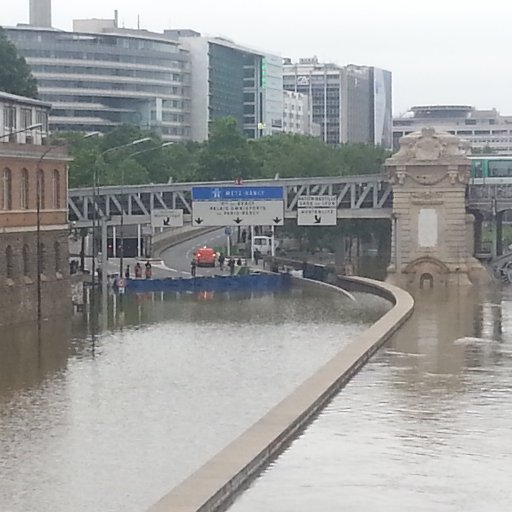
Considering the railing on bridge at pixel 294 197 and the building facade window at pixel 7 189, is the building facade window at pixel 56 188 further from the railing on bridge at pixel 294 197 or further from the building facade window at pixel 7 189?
the railing on bridge at pixel 294 197

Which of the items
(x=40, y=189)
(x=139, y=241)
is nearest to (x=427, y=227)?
(x=139, y=241)

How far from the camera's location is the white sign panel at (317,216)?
94000mm

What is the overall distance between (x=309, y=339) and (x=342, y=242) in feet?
203

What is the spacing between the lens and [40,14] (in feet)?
625

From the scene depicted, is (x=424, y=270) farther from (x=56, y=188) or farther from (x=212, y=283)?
(x=56, y=188)

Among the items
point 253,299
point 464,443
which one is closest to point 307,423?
point 464,443

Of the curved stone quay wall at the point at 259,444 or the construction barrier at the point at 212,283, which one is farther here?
the construction barrier at the point at 212,283

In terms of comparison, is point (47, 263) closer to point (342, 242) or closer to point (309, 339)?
point (309, 339)

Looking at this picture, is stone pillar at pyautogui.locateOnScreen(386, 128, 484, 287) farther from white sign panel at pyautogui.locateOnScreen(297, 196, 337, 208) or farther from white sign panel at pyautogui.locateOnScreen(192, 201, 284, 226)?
white sign panel at pyautogui.locateOnScreen(192, 201, 284, 226)

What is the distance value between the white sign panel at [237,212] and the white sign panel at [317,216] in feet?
5.05

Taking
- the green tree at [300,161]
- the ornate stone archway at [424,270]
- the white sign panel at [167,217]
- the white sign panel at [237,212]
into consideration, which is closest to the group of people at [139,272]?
the white sign panel at [167,217]

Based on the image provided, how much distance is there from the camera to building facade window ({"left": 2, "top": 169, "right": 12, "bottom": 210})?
5912cm

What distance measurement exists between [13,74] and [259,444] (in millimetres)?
77426

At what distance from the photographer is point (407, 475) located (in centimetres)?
2355
